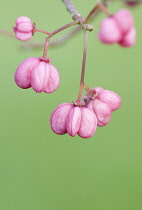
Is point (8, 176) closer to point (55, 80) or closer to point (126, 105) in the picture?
point (126, 105)

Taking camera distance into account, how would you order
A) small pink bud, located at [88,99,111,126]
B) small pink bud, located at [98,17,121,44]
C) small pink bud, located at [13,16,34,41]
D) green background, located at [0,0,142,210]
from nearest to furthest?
small pink bud, located at [98,17,121,44]
small pink bud, located at [13,16,34,41]
small pink bud, located at [88,99,111,126]
green background, located at [0,0,142,210]

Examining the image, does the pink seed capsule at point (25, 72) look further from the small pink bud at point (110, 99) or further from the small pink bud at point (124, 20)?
the small pink bud at point (124, 20)

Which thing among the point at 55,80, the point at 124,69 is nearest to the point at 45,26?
the point at 124,69

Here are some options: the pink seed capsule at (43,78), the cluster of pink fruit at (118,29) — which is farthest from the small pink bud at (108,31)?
the pink seed capsule at (43,78)

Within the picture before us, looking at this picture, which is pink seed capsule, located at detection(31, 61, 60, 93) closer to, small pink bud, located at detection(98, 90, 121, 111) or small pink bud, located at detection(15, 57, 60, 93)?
small pink bud, located at detection(15, 57, 60, 93)

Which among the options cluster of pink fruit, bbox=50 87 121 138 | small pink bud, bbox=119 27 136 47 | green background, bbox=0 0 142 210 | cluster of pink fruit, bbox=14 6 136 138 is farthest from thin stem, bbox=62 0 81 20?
green background, bbox=0 0 142 210

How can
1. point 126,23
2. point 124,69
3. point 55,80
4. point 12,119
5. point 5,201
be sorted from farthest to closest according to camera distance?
point 124,69
point 12,119
point 5,201
point 55,80
point 126,23

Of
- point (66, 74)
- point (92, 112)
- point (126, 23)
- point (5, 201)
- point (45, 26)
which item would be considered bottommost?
point (5, 201)
